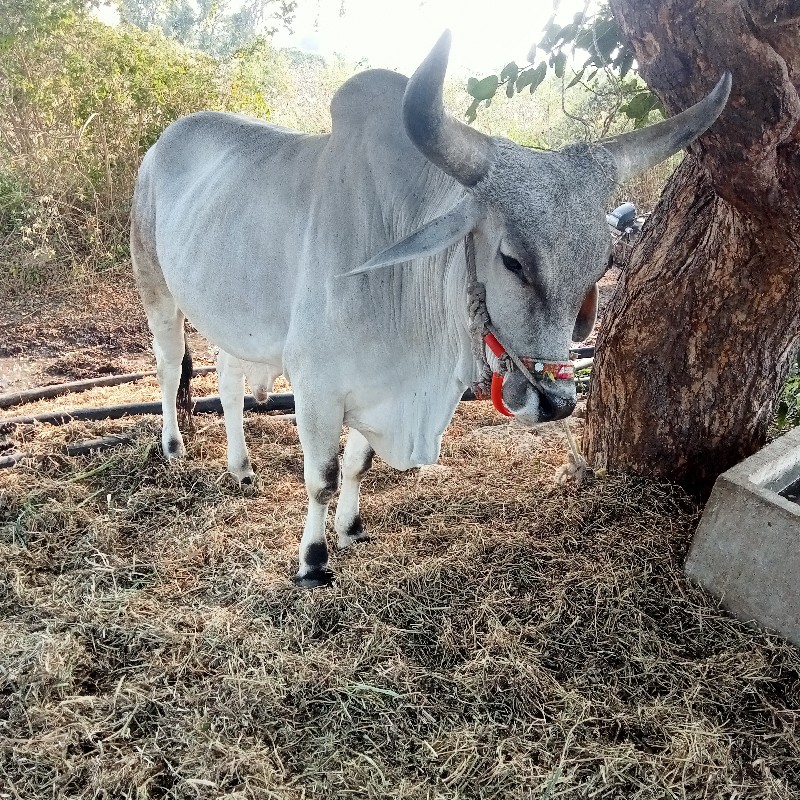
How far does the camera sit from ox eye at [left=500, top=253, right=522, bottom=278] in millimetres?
1800

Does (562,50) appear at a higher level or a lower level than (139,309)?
higher

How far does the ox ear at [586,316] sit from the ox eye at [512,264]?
0.23m

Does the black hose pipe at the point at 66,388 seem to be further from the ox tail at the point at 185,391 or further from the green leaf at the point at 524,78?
the green leaf at the point at 524,78

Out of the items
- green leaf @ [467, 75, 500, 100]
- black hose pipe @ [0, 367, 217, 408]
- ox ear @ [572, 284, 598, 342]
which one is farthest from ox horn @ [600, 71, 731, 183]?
black hose pipe @ [0, 367, 217, 408]

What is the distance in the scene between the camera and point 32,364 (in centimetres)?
485

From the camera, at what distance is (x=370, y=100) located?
2324mm

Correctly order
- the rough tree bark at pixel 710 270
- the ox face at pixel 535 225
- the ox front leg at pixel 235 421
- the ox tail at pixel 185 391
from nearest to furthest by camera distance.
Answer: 1. the ox face at pixel 535 225
2. the rough tree bark at pixel 710 270
3. the ox front leg at pixel 235 421
4. the ox tail at pixel 185 391

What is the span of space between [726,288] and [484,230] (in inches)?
52.3

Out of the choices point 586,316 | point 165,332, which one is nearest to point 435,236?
point 586,316

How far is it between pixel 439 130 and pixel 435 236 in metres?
0.26

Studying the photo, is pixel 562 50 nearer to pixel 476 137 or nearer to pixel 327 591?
pixel 476 137

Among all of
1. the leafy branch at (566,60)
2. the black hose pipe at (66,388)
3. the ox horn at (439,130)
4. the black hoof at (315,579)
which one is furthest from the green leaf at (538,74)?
the black hose pipe at (66,388)

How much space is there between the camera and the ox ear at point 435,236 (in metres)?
1.80

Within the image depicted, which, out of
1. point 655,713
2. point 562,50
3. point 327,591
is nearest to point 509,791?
point 655,713
